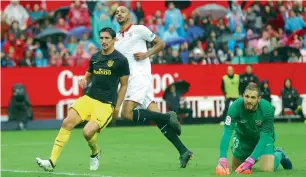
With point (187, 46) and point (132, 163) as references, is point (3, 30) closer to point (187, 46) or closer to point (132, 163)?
point (187, 46)

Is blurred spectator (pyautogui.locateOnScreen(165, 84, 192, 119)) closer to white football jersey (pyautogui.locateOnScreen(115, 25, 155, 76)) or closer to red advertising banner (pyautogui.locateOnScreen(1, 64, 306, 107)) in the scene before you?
red advertising banner (pyautogui.locateOnScreen(1, 64, 306, 107))

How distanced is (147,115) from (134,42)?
4.00 ft

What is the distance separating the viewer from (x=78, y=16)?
2967 cm

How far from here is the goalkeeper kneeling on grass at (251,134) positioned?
12.6 metres

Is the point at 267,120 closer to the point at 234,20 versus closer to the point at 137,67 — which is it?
the point at 137,67

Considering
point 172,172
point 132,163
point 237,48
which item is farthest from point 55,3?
point 172,172

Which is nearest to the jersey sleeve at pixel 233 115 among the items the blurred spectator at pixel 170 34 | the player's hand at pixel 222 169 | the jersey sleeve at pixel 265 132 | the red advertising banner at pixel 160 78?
the jersey sleeve at pixel 265 132

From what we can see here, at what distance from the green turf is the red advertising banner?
2.29 m

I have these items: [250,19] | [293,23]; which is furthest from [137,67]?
[293,23]

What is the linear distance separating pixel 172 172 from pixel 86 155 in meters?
4.16

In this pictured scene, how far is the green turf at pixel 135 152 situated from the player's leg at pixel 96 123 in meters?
0.22

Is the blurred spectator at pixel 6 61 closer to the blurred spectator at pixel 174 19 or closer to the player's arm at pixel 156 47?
the blurred spectator at pixel 174 19

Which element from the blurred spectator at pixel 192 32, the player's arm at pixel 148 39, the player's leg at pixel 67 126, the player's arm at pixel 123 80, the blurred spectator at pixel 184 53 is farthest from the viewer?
the blurred spectator at pixel 192 32

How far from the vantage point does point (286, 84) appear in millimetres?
29172
